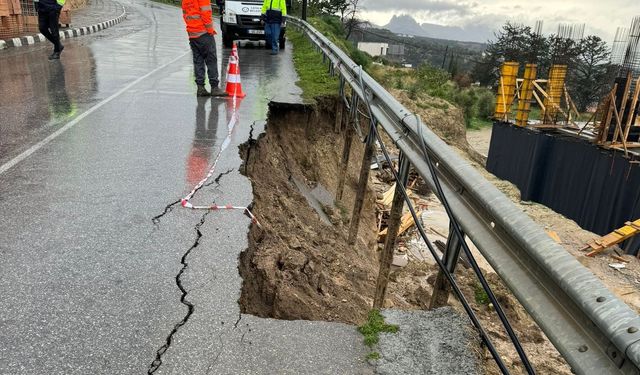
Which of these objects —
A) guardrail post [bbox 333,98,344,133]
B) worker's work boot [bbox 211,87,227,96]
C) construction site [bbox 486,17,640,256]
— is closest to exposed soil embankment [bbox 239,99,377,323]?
guardrail post [bbox 333,98,344,133]

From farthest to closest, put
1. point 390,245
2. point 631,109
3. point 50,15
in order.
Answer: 1. point 631,109
2. point 50,15
3. point 390,245

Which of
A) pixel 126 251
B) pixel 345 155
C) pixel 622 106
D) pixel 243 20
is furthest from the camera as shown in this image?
pixel 622 106

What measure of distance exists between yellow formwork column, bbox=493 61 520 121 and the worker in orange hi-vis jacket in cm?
2055

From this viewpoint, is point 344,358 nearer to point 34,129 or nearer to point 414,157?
point 414,157

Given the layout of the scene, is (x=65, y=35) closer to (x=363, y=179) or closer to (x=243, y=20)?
(x=243, y=20)

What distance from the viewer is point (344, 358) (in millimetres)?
2779

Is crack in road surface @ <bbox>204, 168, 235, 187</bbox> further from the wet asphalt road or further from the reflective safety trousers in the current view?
the reflective safety trousers

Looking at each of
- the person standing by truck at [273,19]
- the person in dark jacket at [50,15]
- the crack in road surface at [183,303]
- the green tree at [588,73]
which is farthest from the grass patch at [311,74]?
the green tree at [588,73]

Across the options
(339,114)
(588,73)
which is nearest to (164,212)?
(339,114)

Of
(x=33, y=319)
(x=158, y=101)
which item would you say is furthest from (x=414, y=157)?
(x=158, y=101)

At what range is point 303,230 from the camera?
627cm

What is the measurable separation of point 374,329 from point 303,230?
3317mm

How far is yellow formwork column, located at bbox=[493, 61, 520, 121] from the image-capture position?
2662 cm

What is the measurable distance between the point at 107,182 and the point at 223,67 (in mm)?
9190
